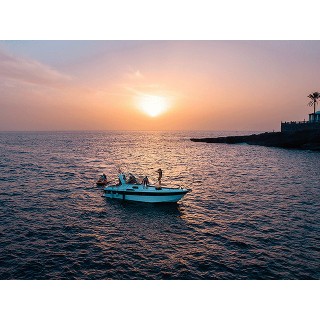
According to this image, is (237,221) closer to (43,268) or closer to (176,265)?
(176,265)

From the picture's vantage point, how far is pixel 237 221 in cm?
2395

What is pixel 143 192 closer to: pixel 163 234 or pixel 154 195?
pixel 154 195

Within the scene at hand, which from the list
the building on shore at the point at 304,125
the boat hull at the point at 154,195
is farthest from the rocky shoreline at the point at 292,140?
the boat hull at the point at 154,195

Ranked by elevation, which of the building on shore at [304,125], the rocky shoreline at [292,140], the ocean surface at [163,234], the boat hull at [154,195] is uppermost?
the building on shore at [304,125]

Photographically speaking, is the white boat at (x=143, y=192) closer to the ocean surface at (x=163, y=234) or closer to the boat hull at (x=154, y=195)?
the boat hull at (x=154, y=195)

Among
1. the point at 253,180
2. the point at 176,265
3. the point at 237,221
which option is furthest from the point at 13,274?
the point at 253,180

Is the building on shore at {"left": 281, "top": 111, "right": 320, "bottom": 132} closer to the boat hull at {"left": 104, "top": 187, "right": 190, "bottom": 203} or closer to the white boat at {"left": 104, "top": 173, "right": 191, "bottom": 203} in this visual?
the boat hull at {"left": 104, "top": 187, "right": 190, "bottom": 203}

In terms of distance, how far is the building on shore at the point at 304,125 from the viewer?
92.9 m

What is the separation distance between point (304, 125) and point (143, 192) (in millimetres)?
88330

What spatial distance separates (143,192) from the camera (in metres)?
28.7

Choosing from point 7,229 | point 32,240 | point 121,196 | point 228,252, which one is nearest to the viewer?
point 228,252

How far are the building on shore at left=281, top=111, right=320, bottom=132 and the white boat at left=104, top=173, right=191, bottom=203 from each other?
8271 centimetres

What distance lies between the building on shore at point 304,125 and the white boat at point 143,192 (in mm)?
82713

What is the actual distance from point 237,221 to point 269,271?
826cm
